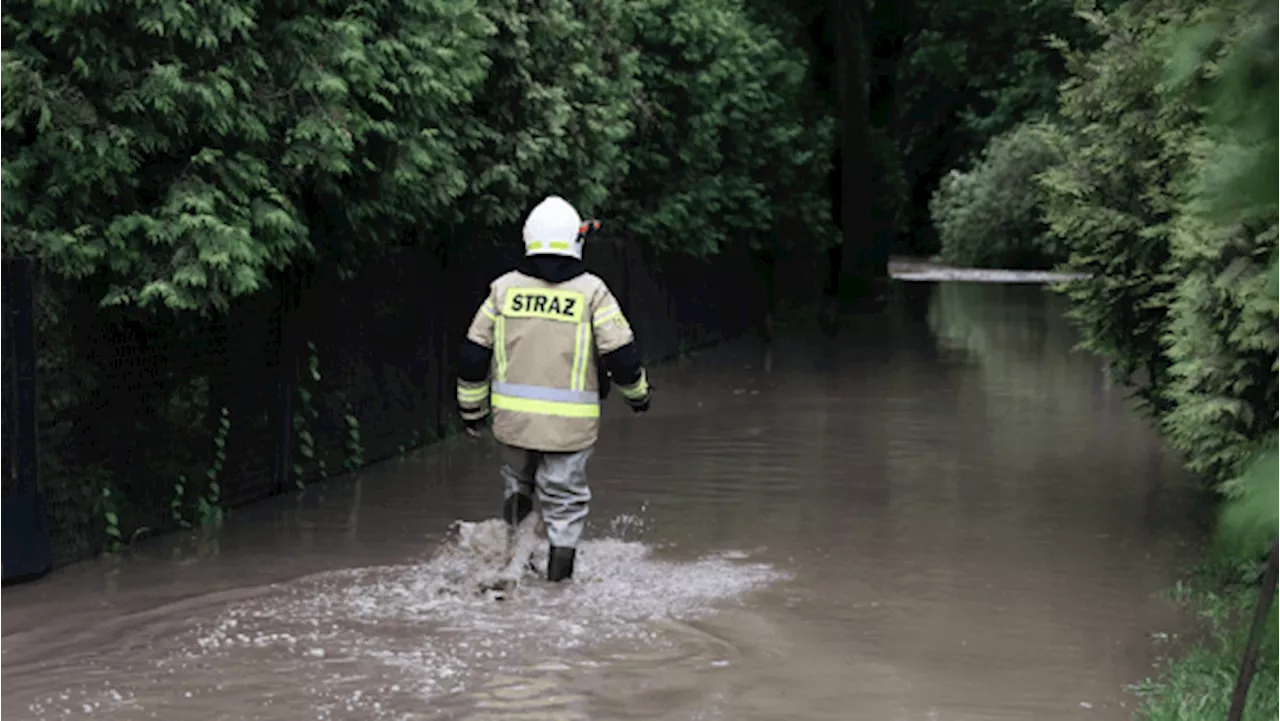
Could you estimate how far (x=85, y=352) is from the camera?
33.3ft

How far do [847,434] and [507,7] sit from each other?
4.72m

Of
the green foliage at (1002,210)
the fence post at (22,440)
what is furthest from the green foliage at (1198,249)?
the green foliage at (1002,210)

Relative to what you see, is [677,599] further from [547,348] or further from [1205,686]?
[1205,686]

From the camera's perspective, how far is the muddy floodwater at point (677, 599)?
24.3ft

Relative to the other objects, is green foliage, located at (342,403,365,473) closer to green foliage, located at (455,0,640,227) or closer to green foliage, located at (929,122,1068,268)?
green foliage, located at (455,0,640,227)

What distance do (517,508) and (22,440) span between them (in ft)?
7.93

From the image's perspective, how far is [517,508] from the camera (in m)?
9.83

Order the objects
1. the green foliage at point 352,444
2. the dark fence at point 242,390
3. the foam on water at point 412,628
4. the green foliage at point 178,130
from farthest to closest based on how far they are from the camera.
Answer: the green foliage at point 352,444 < the dark fence at point 242,390 < the green foliage at point 178,130 < the foam on water at point 412,628

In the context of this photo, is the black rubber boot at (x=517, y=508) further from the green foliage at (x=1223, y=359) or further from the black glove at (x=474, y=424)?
the green foliage at (x=1223, y=359)

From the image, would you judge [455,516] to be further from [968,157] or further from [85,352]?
[968,157]

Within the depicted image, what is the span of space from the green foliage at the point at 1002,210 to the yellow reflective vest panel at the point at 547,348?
183 feet

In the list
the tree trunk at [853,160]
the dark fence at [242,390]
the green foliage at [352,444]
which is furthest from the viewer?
the tree trunk at [853,160]

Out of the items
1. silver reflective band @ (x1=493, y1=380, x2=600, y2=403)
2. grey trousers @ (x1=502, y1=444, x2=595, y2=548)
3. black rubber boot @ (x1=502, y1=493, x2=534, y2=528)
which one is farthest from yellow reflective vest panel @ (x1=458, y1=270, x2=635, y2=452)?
black rubber boot @ (x1=502, y1=493, x2=534, y2=528)

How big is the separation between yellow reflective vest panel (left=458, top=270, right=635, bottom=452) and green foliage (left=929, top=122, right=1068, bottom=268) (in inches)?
2199
